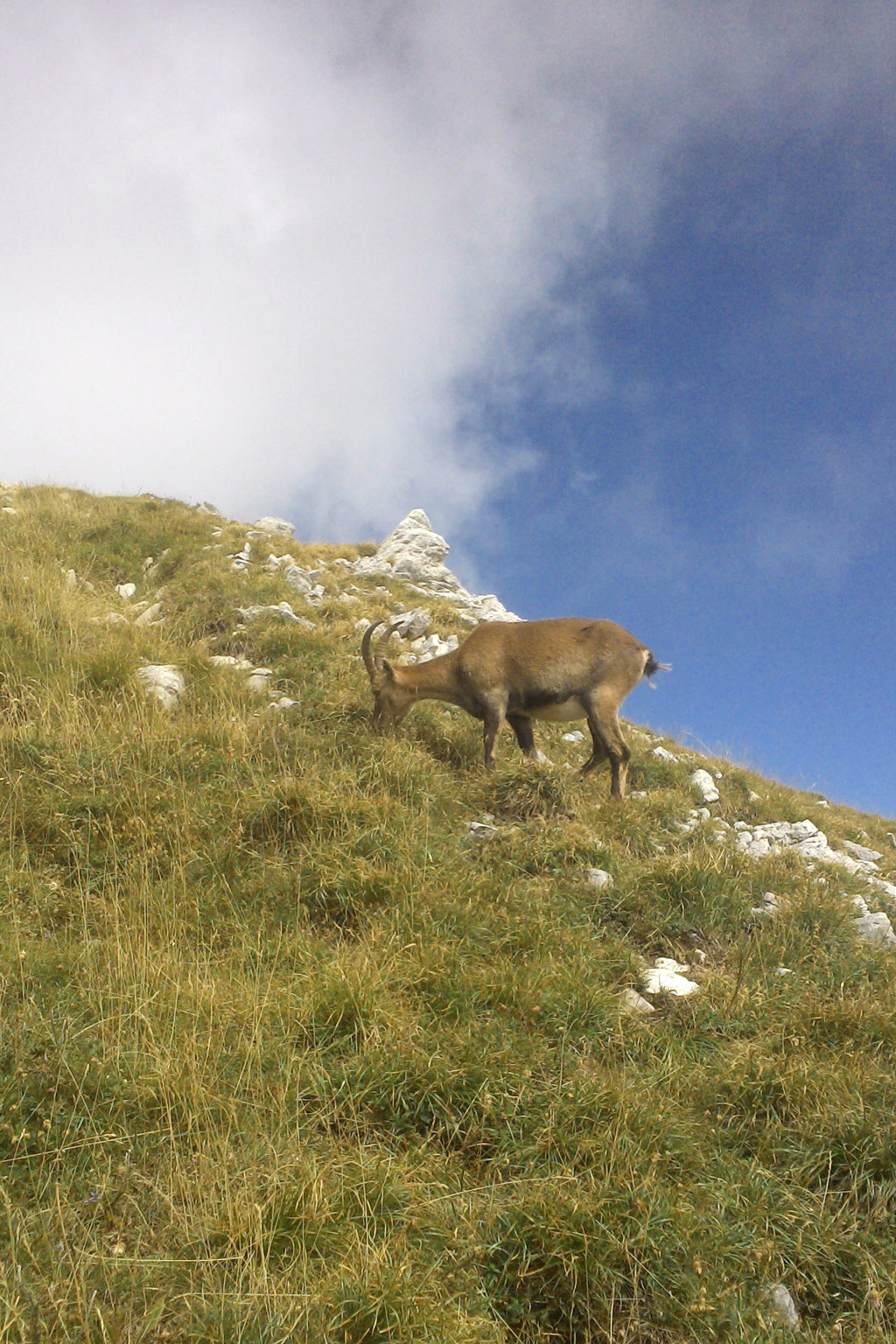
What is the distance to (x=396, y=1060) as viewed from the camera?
4.04 m

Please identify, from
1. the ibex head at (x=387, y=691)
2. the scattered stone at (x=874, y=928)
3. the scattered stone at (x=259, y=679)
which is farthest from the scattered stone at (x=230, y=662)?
the scattered stone at (x=874, y=928)

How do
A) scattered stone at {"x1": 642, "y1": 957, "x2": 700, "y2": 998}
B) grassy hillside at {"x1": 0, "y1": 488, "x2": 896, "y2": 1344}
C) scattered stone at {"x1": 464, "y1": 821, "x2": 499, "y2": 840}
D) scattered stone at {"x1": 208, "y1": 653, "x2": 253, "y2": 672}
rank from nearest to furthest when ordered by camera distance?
grassy hillside at {"x1": 0, "y1": 488, "x2": 896, "y2": 1344} < scattered stone at {"x1": 642, "y1": 957, "x2": 700, "y2": 998} < scattered stone at {"x1": 464, "y1": 821, "x2": 499, "y2": 840} < scattered stone at {"x1": 208, "y1": 653, "x2": 253, "y2": 672}

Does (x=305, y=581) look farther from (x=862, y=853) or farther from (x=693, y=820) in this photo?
(x=862, y=853)

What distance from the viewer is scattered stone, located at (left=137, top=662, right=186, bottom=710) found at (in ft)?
27.4

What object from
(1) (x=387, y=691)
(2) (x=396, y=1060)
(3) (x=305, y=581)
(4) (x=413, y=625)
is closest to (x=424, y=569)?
(3) (x=305, y=581)

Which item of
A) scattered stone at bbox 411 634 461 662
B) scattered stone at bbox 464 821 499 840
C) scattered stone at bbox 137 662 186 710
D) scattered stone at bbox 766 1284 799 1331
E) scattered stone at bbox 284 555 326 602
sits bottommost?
scattered stone at bbox 766 1284 799 1331

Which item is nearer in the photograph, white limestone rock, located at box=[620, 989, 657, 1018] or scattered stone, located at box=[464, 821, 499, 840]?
white limestone rock, located at box=[620, 989, 657, 1018]

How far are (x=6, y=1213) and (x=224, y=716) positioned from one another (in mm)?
5119

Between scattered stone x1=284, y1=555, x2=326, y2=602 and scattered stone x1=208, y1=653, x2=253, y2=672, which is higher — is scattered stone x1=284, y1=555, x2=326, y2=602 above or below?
above

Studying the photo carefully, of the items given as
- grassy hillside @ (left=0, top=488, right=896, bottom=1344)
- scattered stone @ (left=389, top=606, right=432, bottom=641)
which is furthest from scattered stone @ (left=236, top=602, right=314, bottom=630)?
grassy hillside @ (left=0, top=488, right=896, bottom=1344)

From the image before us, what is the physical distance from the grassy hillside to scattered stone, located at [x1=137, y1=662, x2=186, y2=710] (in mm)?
305

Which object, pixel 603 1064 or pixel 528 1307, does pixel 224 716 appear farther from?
pixel 528 1307

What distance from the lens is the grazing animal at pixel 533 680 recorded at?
32.0 feet

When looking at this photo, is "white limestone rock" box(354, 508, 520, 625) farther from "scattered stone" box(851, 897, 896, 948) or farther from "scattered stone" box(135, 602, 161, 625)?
"scattered stone" box(851, 897, 896, 948)
